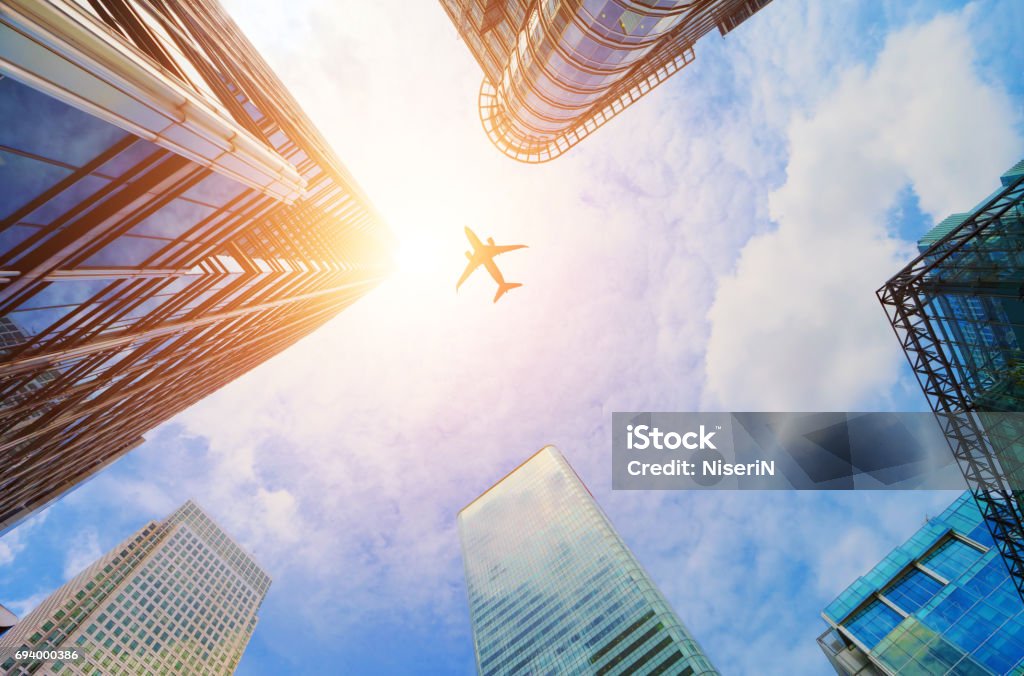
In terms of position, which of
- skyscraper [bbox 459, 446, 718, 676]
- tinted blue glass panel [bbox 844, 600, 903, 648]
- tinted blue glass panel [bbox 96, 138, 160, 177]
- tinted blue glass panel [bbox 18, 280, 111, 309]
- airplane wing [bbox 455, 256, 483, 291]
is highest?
tinted blue glass panel [bbox 96, 138, 160, 177]

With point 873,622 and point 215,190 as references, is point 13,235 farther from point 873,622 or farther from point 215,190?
point 873,622

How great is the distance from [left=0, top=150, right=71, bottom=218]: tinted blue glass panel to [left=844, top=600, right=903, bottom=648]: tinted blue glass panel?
6208 centimetres

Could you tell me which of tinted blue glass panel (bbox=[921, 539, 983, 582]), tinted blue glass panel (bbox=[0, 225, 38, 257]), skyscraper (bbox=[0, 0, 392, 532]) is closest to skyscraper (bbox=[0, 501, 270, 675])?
skyscraper (bbox=[0, 0, 392, 532])

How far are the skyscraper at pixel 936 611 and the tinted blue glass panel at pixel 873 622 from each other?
0.08m

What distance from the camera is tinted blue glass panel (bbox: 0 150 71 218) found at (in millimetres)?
7188

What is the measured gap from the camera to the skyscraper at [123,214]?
6.80 m

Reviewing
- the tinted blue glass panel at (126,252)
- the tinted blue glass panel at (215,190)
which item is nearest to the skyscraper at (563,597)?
the tinted blue glass panel at (215,190)

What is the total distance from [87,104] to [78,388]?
16.5 meters

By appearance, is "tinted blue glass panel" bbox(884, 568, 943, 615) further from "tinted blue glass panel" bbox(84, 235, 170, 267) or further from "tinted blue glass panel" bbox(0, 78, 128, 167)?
"tinted blue glass panel" bbox(0, 78, 128, 167)

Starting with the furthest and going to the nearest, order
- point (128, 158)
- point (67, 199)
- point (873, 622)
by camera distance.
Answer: point (873, 622)
point (128, 158)
point (67, 199)

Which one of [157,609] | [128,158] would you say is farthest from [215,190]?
[157,609]

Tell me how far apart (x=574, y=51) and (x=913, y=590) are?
58104mm

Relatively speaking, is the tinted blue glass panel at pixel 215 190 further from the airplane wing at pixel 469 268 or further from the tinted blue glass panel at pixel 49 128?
the airplane wing at pixel 469 268

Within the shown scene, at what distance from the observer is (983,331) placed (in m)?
20.2
